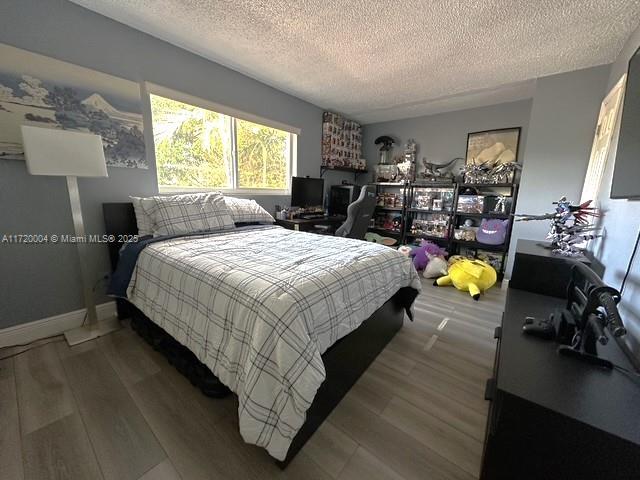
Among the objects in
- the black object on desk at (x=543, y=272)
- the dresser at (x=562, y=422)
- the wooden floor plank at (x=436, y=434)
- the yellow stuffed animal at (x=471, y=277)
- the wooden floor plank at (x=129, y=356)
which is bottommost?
the wooden floor plank at (x=436, y=434)

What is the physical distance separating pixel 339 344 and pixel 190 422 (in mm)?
808

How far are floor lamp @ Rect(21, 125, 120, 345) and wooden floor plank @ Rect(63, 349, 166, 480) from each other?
14.2 inches

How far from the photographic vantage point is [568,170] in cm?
256

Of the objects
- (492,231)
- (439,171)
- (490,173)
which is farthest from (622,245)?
(439,171)

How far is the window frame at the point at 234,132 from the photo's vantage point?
2225 mm

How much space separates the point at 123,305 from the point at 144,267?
2.35 ft

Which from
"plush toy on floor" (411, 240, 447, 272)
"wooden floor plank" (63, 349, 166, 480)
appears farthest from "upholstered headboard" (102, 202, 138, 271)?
"plush toy on floor" (411, 240, 447, 272)

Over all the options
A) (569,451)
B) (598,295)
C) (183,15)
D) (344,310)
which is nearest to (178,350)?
(344,310)

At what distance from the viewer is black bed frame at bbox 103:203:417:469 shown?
1.14 metres

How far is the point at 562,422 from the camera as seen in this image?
0.64 m

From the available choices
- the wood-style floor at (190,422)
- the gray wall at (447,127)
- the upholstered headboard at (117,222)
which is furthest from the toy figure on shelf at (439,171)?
the upholstered headboard at (117,222)

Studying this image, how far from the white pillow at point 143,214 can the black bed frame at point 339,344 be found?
13 cm

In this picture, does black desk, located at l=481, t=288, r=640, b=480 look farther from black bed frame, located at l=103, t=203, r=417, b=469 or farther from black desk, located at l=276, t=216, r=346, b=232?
black desk, located at l=276, t=216, r=346, b=232

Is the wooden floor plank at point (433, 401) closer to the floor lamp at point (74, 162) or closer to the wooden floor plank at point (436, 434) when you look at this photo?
the wooden floor plank at point (436, 434)
